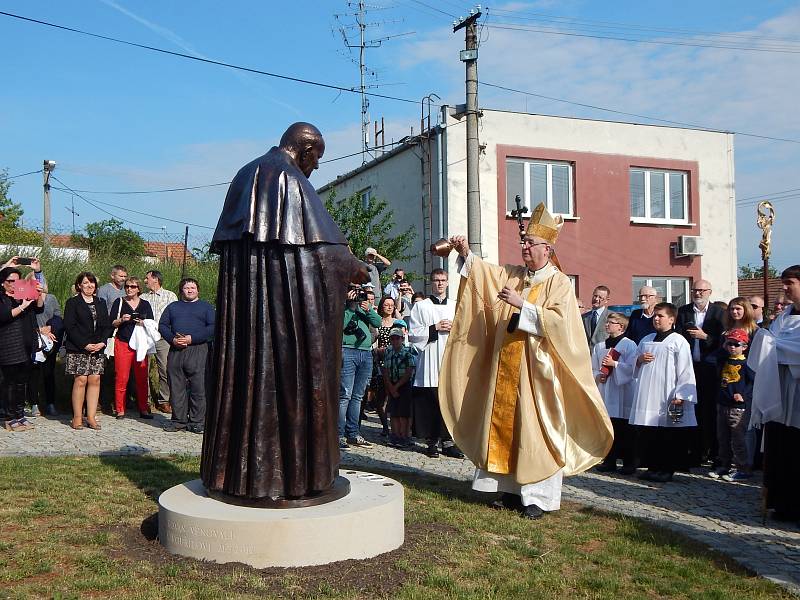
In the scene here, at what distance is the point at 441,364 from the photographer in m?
7.45

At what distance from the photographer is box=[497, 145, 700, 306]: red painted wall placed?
832 inches

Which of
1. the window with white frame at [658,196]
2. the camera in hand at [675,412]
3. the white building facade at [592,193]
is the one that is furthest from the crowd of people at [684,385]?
the window with white frame at [658,196]

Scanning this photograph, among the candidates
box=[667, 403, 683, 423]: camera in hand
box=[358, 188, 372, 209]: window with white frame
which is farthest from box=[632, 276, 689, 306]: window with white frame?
box=[667, 403, 683, 423]: camera in hand

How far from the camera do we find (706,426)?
31.6ft

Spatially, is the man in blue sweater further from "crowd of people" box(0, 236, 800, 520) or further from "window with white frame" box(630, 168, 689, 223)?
"window with white frame" box(630, 168, 689, 223)

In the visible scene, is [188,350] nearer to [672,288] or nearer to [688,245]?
[688,245]

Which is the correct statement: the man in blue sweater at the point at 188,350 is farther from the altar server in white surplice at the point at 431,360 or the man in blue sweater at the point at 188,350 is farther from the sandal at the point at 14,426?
the altar server in white surplice at the point at 431,360

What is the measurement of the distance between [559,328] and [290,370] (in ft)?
8.24

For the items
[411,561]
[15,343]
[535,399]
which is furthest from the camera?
[15,343]

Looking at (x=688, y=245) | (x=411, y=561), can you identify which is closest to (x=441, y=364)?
(x=411, y=561)

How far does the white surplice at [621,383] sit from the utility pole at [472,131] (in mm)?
→ 6156

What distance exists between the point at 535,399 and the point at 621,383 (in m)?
2.87

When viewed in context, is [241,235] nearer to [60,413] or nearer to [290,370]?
[290,370]

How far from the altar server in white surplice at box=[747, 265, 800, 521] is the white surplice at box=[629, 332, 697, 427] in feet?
5.32
